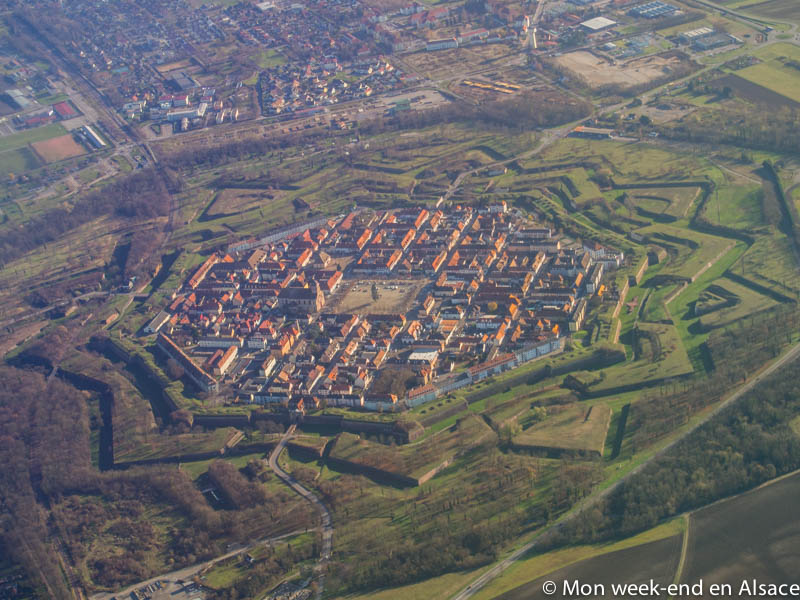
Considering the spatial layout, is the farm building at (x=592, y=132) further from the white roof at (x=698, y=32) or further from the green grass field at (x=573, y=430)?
the green grass field at (x=573, y=430)

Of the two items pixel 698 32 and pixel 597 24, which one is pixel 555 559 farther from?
pixel 597 24

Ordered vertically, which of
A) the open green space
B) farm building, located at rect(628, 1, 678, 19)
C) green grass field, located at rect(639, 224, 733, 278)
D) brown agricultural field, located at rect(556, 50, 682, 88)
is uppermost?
farm building, located at rect(628, 1, 678, 19)

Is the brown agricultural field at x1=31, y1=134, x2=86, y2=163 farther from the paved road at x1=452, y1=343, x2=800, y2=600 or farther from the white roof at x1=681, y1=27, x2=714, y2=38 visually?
the paved road at x1=452, y1=343, x2=800, y2=600

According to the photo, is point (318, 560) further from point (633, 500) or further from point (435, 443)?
point (633, 500)

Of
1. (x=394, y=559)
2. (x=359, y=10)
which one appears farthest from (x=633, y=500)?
(x=359, y=10)

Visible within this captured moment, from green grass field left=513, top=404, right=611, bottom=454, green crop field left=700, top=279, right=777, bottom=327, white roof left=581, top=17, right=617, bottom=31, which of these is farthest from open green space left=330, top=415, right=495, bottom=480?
white roof left=581, top=17, right=617, bottom=31

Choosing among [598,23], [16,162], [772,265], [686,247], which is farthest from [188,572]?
[598,23]

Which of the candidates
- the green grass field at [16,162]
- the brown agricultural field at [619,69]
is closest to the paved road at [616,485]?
the brown agricultural field at [619,69]
